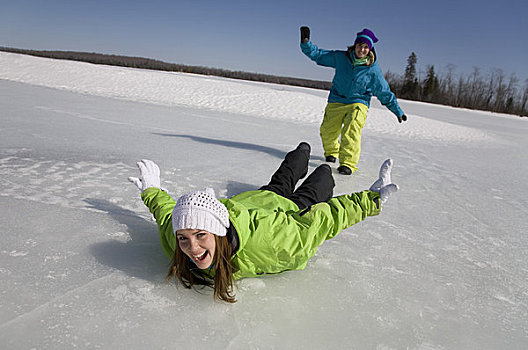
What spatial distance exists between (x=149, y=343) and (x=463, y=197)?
3086 millimetres

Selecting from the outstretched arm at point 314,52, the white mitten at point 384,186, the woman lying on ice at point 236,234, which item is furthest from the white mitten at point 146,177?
the outstretched arm at point 314,52

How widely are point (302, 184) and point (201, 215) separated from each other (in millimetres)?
1264

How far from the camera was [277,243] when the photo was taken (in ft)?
5.11

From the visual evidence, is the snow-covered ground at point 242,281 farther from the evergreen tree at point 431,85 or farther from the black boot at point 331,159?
the evergreen tree at point 431,85

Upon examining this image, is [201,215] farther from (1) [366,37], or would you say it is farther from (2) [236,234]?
(1) [366,37]

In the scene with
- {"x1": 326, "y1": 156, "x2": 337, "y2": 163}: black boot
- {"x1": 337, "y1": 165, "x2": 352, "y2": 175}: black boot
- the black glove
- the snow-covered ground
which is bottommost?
the snow-covered ground

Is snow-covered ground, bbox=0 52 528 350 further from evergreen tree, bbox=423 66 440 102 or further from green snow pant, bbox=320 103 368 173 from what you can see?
evergreen tree, bbox=423 66 440 102

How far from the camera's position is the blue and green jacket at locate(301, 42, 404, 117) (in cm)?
395

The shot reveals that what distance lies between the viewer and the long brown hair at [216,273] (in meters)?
1.51

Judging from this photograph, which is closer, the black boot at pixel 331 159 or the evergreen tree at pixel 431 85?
the black boot at pixel 331 159

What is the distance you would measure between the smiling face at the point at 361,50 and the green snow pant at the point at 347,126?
1.69ft

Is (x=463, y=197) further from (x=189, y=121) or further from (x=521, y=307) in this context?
(x=189, y=121)

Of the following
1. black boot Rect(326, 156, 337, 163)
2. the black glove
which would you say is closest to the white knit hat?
black boot Rect(326, 156, 337, 163)

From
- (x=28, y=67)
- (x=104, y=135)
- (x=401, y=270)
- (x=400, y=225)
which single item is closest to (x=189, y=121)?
(x=104, y=135)
